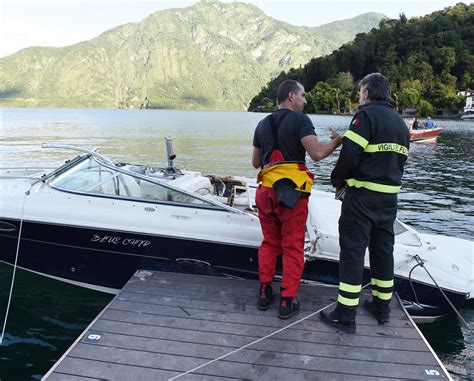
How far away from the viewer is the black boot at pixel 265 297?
13.7 feet

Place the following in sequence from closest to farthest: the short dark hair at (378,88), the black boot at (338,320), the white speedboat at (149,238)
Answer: the short dark hair at (378,88) → the black boot at (338,320) → the white speedboat at (149,238)

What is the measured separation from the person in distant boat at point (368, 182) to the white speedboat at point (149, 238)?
2.95 ft

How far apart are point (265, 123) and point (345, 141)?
2.48ft

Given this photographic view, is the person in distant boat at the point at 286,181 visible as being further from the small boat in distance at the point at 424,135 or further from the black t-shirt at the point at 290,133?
the small boat in distance at the point at 424,135

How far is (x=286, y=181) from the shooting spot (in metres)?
3.92

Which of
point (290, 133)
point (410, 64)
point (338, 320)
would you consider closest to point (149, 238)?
point (290, 133)

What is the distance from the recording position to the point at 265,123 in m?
3.98

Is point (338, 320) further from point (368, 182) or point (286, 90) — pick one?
point (286, 90)

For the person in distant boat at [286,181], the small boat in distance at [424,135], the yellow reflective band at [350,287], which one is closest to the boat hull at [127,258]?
the person in distant boat at [286,181]

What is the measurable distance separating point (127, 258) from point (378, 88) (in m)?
3.29

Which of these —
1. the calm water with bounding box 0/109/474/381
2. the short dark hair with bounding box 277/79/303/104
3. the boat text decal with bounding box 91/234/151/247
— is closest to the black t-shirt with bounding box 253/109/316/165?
the short dark hair with bounding box 277/79/303/104

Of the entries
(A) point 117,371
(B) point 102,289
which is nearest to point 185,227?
(B) point 102,289

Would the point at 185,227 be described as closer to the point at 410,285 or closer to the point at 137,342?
the point at 137,342

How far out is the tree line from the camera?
318 feet
